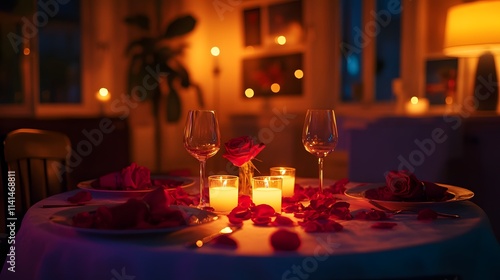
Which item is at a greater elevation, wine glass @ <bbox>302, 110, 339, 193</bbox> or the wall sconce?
the wall sconce

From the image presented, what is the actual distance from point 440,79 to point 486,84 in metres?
0.56

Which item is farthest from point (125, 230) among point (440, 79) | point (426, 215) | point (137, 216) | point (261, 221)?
point (440, 79)

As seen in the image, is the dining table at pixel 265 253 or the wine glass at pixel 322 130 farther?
the wine glass at pixel 322 130

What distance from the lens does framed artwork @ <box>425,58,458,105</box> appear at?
10.9 ft

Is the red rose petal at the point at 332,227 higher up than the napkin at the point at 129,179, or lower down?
lower down

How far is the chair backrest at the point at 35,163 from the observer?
174 cm

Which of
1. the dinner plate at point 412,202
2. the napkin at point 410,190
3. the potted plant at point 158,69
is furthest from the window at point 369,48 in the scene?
the napkin at point 410,190

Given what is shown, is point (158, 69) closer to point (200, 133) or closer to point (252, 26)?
point (252, 26)

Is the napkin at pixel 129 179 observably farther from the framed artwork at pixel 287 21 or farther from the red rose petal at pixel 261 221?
the framed artwork at pixel 287 21

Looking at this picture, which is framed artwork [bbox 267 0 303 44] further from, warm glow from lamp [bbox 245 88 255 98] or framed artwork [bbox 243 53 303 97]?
warm glow from lamp [bbox 245 88 255 98]

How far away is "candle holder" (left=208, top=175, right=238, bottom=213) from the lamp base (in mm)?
2274

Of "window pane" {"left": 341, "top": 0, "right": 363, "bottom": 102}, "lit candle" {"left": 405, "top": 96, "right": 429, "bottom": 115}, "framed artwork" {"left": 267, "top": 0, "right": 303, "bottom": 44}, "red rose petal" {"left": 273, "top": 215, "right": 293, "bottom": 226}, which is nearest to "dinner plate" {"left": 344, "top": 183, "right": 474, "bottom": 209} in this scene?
"red rose petal" {"left": 273, "top": 215, "right": 293, "bottom": 226}

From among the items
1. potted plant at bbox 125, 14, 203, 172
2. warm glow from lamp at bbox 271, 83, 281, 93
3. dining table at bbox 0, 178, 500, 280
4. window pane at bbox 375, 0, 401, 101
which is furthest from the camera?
warm glow from lamp at bbox 271, 83, 281, 93

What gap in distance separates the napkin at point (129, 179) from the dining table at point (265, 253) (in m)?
0.27
